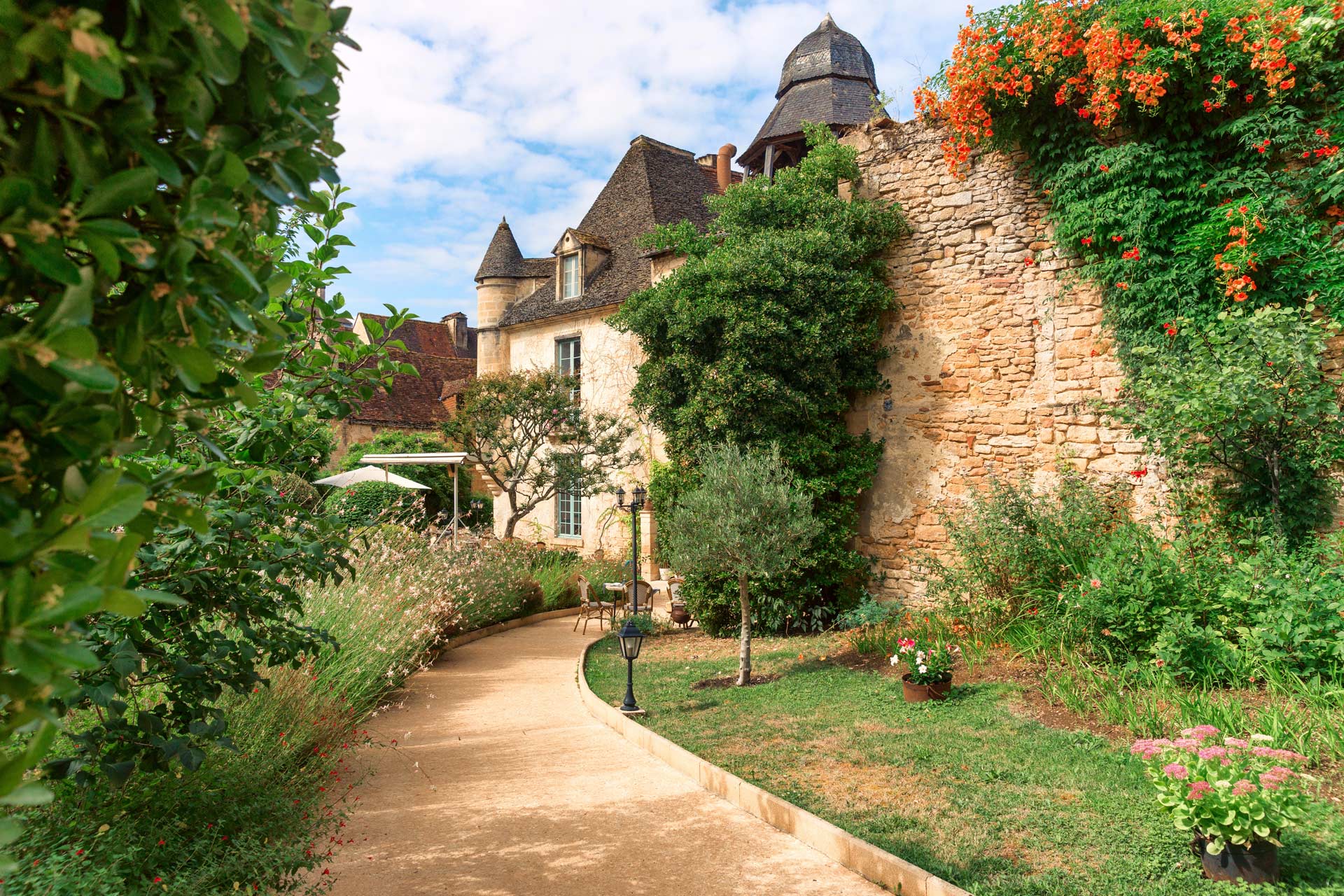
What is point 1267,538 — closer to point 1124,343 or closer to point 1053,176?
point 1124,343

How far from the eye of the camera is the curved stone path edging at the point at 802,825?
143 inches

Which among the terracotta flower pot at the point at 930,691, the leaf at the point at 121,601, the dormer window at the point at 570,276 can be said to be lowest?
the terracotta flower pot at the point at 930,691

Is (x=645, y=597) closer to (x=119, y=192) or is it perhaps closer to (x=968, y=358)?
(x=968, y=358)

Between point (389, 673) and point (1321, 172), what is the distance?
9.20 metres

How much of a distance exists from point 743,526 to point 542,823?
4062 millimetres

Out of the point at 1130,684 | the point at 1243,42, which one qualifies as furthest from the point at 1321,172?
the point at 1130,684

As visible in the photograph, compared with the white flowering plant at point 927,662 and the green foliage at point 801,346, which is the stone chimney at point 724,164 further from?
the white flowering plant at point 927,662

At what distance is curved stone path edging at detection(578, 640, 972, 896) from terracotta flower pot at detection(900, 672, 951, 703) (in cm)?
213

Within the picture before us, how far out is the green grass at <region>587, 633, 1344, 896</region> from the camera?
11.7 ft

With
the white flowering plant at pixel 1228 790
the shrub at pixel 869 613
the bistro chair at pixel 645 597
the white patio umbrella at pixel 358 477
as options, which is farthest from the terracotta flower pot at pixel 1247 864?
the bistro chair at pixel 645 597

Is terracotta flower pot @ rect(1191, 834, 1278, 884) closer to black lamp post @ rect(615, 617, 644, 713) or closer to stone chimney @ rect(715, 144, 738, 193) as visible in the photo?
black lamp post @ rect(615, 617, 644, 713)

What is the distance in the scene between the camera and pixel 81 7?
2.64 ft

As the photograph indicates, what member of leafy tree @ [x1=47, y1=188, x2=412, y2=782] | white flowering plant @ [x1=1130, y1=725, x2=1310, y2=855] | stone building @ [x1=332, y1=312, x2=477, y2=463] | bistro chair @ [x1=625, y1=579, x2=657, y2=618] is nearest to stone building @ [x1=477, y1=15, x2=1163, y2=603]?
bistro chair @ [x1=625, y1=579, x2=657, y2=618]

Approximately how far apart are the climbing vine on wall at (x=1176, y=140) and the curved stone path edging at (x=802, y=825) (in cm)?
522
